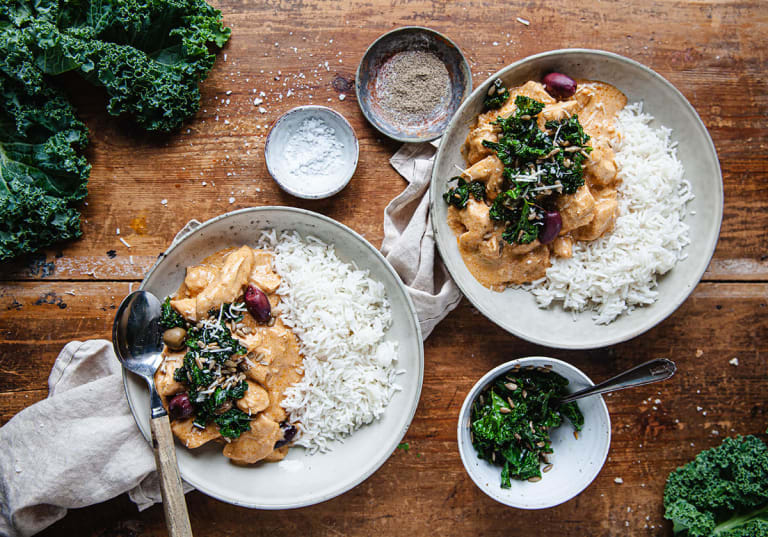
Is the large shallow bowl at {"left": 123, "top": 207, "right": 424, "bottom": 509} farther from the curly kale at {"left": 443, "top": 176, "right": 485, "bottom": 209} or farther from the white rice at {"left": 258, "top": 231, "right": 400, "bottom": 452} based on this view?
the curly kale at {"left": 443, "top": 176, "right": 485, "bottom": 209}

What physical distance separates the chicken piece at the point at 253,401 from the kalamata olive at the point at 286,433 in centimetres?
23

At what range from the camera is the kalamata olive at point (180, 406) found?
9.05ft

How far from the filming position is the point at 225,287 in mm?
2770

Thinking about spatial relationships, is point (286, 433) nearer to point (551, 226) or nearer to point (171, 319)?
point (171, 319)

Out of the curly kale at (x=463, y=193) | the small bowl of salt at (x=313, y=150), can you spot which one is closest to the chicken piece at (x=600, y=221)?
the curly kale at (x=463, y=193)

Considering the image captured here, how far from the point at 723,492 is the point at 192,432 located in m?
3.24

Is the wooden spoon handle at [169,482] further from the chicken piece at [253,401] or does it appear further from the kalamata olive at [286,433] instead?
the kalamata olive at [286,433]

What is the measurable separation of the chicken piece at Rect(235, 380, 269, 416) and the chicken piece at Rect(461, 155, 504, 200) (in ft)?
5.63

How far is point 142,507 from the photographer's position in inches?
122

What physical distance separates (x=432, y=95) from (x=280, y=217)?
126 cm

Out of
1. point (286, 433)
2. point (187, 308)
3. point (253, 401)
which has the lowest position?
point (286, 433)

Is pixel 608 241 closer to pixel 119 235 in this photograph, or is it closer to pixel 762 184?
pixel 762 184

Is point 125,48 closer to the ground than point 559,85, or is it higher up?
higher up

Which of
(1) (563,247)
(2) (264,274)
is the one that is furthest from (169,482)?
(1) (563,247)
